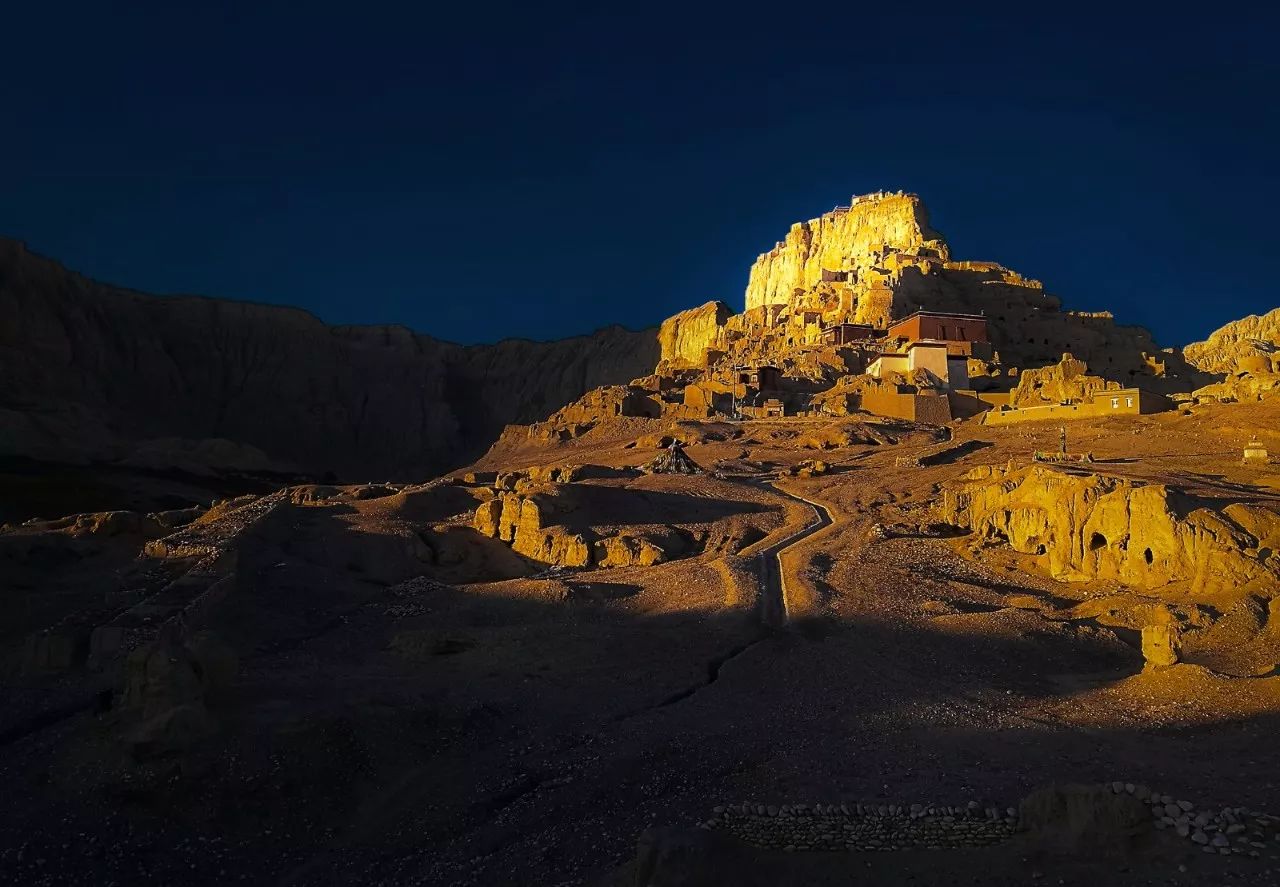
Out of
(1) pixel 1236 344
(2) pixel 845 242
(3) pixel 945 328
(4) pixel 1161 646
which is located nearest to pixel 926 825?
(4) pixel 1161 646

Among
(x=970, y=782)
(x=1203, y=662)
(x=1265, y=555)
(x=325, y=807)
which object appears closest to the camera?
(x=970, y=782)

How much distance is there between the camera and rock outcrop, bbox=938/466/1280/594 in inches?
628

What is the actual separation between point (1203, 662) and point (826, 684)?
16.6ft

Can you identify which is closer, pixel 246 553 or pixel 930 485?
pixel 246 553

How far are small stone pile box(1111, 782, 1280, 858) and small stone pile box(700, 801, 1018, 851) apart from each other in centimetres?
111

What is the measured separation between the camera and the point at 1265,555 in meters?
15.8

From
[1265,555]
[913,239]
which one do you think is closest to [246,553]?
[1265,555]

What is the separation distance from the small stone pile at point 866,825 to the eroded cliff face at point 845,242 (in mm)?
66265

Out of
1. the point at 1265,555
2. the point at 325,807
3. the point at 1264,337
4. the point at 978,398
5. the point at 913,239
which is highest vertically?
the point at 913,239

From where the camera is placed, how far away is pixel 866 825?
8.70 metres

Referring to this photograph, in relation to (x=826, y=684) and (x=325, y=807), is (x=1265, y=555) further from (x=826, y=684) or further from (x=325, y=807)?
(x=325, y=807)

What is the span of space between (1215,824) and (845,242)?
82.3 m

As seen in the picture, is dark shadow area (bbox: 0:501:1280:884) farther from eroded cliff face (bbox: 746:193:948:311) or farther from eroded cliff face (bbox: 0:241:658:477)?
eroded cliff face (bbox: 746:193:948:311)

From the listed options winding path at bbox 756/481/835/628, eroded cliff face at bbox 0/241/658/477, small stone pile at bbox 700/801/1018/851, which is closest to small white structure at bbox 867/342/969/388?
winding path at bbox 756/481/835/628
